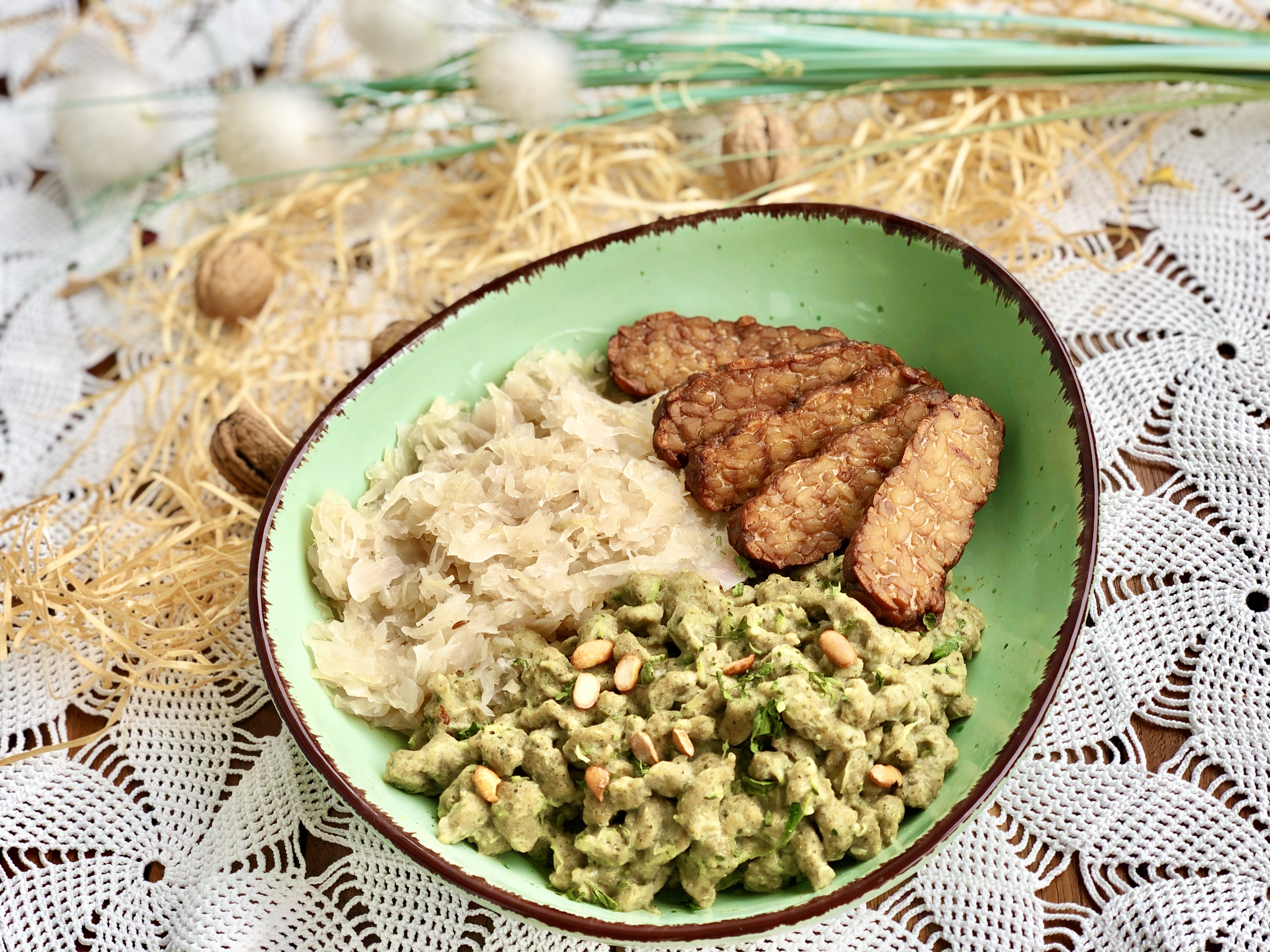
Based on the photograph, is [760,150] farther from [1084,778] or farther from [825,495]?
[1084,778]

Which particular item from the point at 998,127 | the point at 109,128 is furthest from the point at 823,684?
the point at 109,128

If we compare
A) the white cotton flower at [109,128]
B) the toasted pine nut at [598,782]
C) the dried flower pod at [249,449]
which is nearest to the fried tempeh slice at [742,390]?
the toasted pine nut at [598,782]

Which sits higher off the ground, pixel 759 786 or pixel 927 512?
pixel 927 512

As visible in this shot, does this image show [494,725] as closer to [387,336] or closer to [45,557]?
[387,336]

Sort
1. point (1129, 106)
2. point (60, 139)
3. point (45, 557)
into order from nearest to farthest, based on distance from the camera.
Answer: point (45, 557), point (1129, 106), point (60, 139)

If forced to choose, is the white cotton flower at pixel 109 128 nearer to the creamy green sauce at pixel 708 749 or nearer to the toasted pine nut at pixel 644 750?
the creamy green sauce at pixel 708 749

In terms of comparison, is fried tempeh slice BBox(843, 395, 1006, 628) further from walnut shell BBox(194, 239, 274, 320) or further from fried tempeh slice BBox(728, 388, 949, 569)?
walnut shell BBox(194, 239, 274, 320)

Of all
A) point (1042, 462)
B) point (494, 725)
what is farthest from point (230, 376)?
point (1042, 462)
